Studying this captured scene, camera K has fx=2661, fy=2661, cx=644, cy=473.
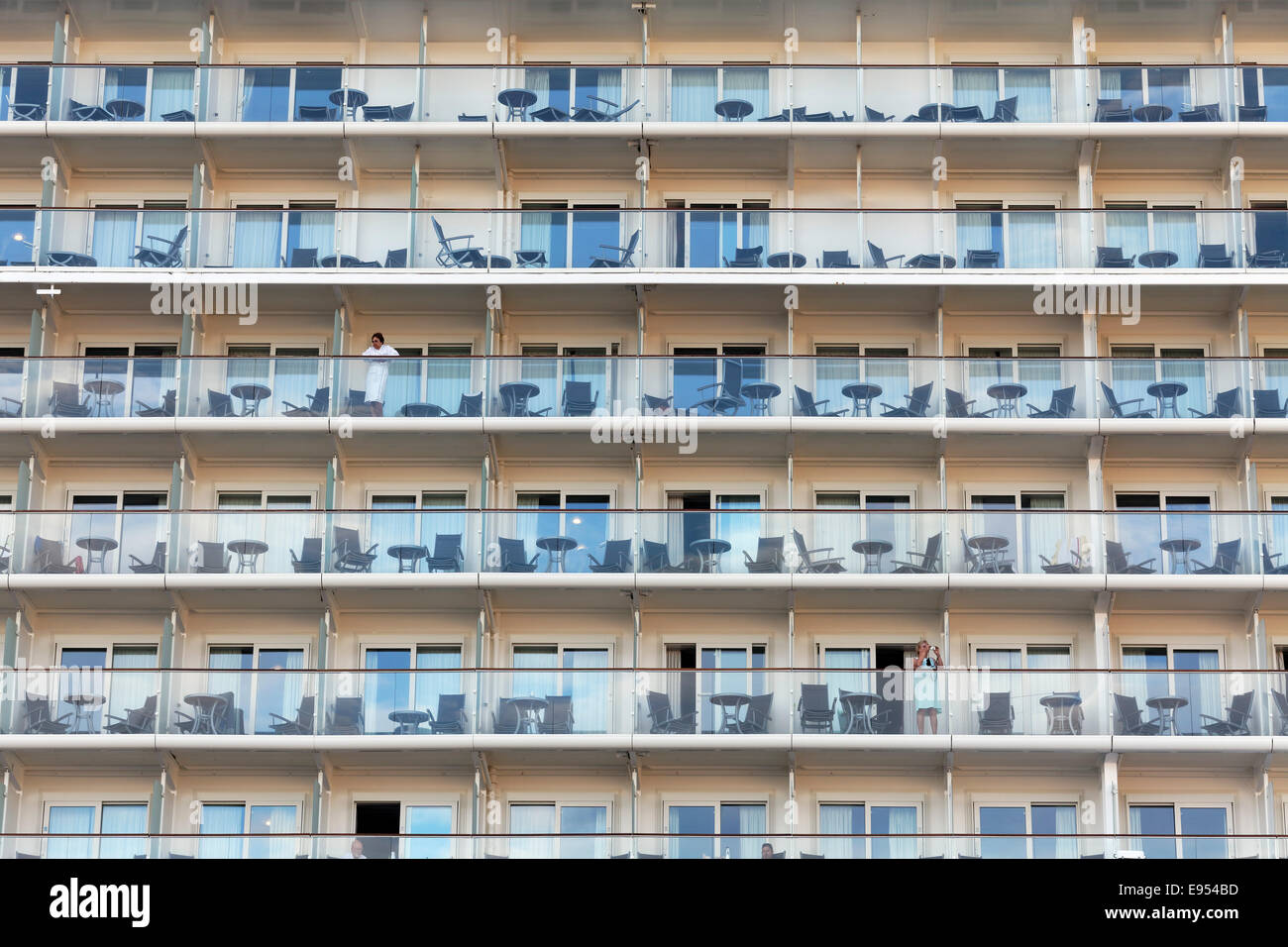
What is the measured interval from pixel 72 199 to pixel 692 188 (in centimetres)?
995

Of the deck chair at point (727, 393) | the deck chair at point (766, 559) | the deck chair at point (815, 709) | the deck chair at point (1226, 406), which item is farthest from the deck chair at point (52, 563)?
the deck chair at point (1226, 406)

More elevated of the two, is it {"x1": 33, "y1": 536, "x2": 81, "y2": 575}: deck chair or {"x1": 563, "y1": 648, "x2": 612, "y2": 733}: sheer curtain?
{"x1": 33, "y1": 536, "x2": 81, "y2": 575}: deck chair

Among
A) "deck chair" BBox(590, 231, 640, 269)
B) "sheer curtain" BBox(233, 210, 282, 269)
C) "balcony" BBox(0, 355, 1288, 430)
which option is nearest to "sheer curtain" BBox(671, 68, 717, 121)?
"deck chair" BBox(590, 231, 640, 269)

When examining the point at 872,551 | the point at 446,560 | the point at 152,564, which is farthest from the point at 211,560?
the point at 872,551

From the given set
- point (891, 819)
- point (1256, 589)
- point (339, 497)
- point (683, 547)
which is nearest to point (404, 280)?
point (339, 497)

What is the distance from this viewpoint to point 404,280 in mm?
40938

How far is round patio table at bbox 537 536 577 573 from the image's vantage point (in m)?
Result: 39.6

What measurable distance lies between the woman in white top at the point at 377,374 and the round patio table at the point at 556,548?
3.22 metres

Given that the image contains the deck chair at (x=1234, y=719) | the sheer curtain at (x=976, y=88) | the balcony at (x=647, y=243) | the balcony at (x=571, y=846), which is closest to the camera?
the balcony at (x=571, y=846)

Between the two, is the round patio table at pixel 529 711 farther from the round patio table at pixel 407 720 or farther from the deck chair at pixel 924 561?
the deck chair at pixel 924 561

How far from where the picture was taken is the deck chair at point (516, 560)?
130 ft

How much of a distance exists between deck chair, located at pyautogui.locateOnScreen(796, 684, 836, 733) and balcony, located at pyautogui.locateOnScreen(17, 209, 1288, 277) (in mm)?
6609

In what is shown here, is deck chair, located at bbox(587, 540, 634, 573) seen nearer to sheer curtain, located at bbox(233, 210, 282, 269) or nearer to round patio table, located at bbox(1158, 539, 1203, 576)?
sheer curtain, located at bbox(233, 210, 282, 269)
